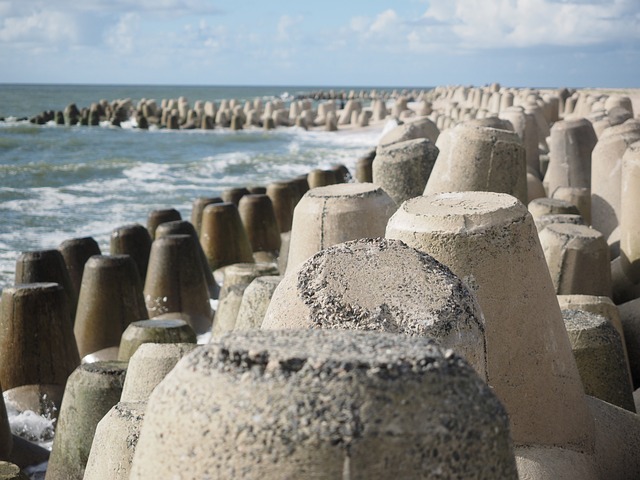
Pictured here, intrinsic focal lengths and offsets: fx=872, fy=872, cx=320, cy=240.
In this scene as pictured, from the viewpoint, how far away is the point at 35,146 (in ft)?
79.1

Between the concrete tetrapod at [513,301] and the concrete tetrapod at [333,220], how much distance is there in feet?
2.31

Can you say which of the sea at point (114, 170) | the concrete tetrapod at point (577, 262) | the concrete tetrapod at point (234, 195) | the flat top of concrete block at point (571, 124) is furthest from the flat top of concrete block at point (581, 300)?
the concrete tetrapod at point (234, 195)

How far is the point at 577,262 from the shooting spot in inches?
142

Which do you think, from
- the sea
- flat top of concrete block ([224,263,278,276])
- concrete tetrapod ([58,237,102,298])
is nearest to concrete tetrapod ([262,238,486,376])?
the sea

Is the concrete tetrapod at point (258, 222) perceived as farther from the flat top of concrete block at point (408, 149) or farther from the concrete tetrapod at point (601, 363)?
the concrete tetrapod at point (601, 363)

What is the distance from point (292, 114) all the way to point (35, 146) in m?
9.48

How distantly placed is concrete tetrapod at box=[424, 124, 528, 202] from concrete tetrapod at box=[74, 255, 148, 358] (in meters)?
2.07

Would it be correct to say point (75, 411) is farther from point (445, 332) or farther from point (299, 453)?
point (299, 453)

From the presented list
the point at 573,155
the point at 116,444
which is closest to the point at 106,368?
the point at 116,444

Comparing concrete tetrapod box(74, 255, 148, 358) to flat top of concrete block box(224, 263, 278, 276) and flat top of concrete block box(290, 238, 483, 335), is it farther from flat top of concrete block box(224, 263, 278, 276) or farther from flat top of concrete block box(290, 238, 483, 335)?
flat top of concrete block box(290, 238, 483, 335)

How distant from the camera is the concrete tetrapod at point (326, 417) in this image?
920 millimetres

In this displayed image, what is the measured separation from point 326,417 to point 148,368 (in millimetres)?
1755

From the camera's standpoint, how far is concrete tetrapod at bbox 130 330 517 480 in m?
0.92

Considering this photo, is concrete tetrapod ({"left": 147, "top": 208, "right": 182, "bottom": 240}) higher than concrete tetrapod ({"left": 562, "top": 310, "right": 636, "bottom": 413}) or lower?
lower
